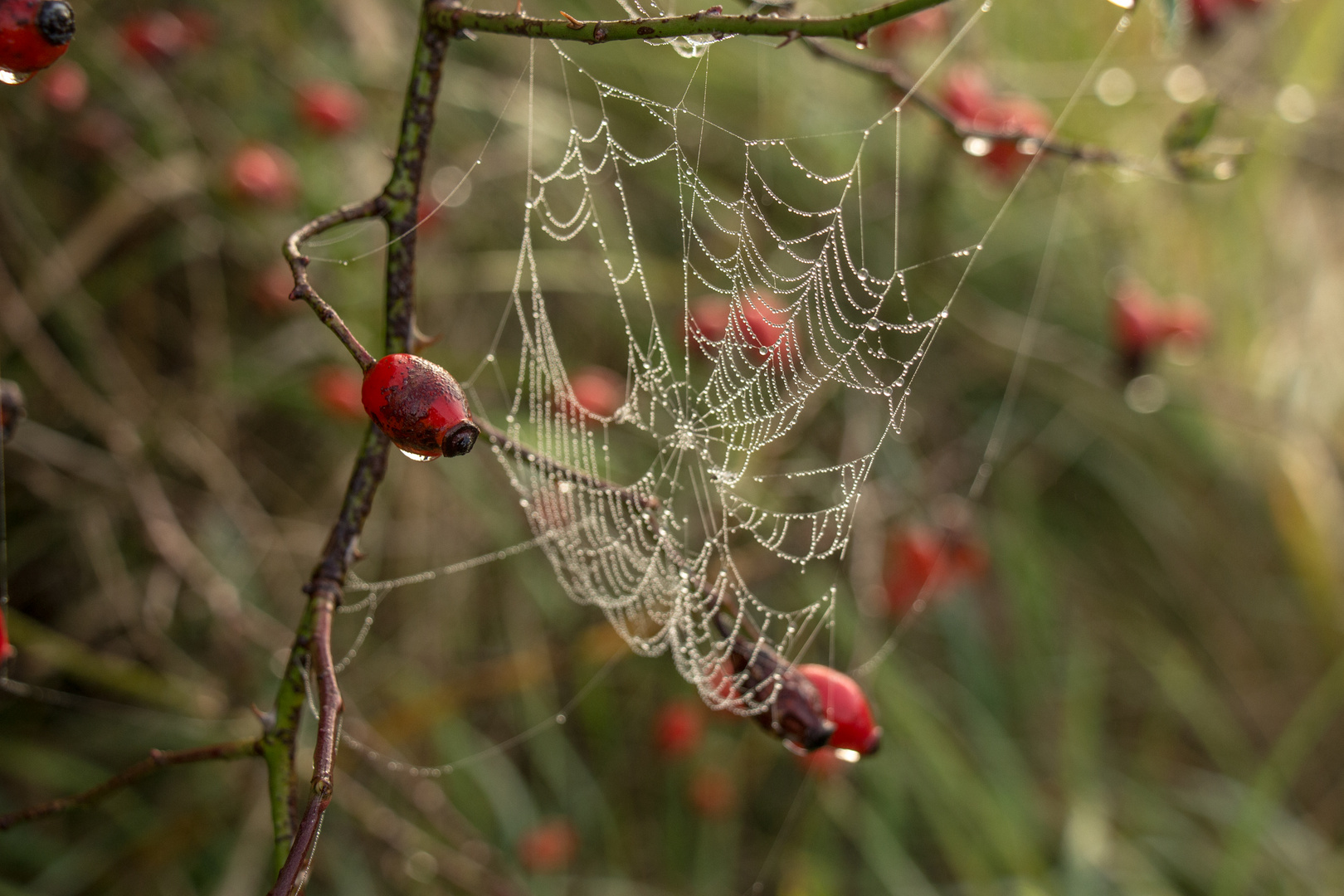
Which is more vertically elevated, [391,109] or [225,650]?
[391,109]

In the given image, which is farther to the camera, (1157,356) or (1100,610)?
(1100,610)

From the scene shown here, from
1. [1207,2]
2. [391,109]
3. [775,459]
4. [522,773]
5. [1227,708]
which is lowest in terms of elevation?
[522,773]

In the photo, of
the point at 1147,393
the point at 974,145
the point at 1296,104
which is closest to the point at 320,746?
the point at 974,145

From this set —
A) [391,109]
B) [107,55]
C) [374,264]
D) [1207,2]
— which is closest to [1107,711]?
[1207,2]

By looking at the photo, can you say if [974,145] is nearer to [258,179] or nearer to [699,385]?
[699,385]

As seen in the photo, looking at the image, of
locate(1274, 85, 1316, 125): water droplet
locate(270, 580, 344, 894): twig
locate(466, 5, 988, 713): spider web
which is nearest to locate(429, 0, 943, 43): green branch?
locate(270, 580, 344, 894): twig

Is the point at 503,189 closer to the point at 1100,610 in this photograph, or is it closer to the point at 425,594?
the point at 425,594

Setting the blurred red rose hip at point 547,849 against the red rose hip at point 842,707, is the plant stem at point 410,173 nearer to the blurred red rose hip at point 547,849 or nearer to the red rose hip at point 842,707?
the red rose hip at point 842,707
